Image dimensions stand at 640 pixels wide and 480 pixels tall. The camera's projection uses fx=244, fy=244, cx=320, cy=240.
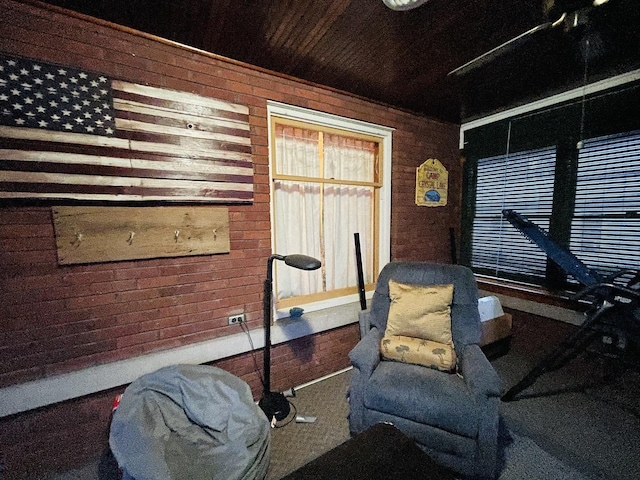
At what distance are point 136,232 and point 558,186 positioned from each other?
4118 millimetres

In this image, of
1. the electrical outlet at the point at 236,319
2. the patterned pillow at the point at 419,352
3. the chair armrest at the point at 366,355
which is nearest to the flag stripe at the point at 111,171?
the electrical outlet at the point at 236,319

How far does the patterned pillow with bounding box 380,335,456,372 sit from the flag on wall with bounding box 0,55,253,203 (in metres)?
1.66

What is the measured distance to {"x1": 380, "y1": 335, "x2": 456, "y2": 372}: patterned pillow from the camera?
5.57ft

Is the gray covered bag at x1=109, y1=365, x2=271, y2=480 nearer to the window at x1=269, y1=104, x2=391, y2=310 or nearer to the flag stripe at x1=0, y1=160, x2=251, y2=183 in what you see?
the window at x1=269, y1=104, x2=391, y2=310

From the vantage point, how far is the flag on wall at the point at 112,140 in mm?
1419

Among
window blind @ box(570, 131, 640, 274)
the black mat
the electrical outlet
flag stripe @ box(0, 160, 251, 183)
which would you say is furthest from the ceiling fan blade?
the electrical outlet

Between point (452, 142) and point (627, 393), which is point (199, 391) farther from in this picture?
point (452, 142)

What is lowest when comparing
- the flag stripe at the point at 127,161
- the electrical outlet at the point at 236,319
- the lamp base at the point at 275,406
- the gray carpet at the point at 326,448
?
the gray carpet at the point at 326,448

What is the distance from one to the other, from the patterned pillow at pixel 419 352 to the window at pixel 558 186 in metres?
1.97

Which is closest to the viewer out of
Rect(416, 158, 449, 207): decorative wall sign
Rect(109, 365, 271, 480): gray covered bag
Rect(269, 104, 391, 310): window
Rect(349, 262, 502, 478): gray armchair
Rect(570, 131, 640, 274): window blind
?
Rect(109, 365, 271, 480): gray covered bag

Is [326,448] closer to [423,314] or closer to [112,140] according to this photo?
[423,314]

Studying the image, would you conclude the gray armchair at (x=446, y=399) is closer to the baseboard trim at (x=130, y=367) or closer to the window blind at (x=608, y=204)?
the baseboard trim at (x=130, y=367)

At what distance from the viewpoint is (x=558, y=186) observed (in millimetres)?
2723

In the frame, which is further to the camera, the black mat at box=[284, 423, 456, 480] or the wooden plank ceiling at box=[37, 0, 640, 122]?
the wooden plank ceiling at box=[37, 0, 640, 122]
